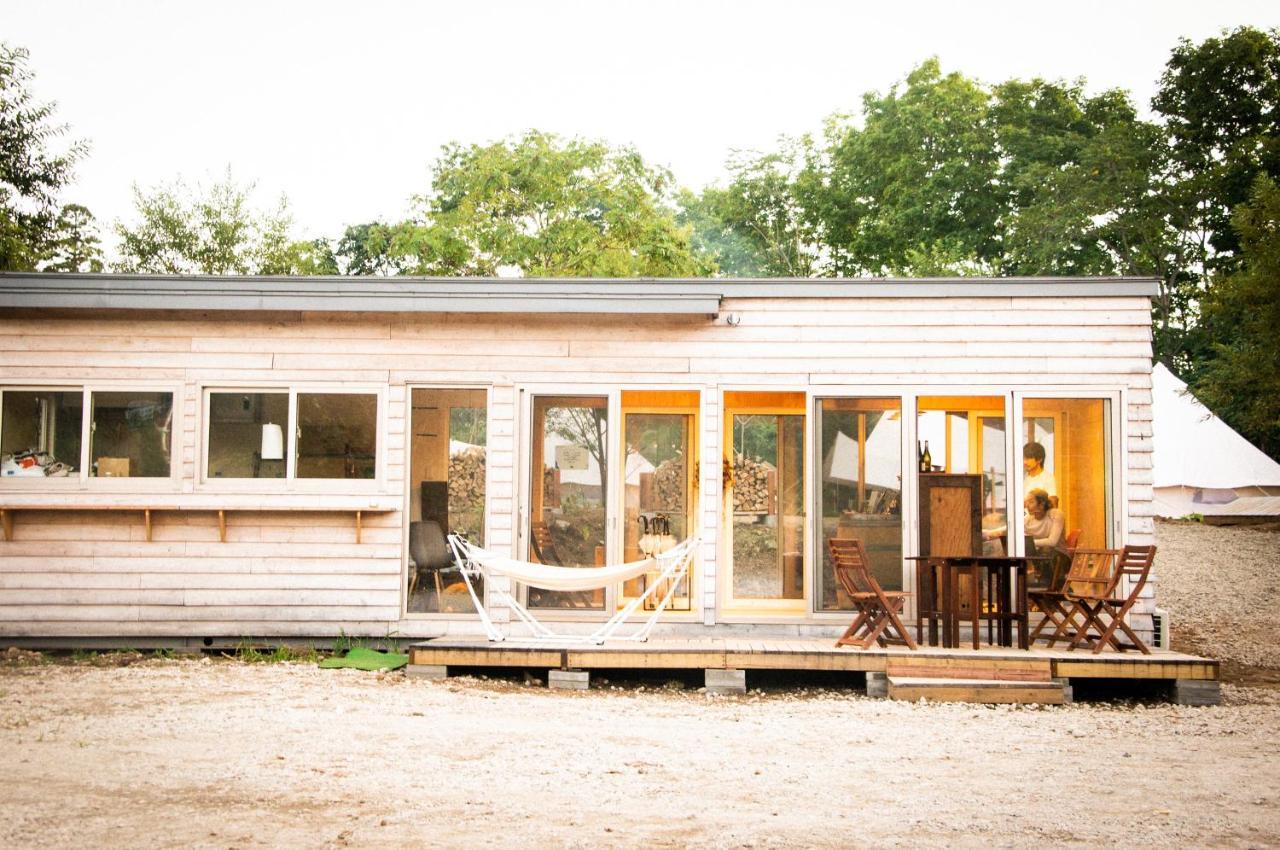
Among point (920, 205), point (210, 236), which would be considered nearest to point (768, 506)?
point (920, 205)

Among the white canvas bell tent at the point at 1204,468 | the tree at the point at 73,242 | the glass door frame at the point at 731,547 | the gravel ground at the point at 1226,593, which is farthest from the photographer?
the tree at the point at 73,242

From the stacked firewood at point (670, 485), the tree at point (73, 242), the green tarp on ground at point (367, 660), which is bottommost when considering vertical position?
the green tarp on ground at point (367, 660)

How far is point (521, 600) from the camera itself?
28.8ft

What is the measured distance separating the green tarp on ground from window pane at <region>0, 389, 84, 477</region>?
254 centimetres

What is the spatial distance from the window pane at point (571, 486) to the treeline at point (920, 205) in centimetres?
1359

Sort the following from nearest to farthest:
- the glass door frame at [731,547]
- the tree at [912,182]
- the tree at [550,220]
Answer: the glass door frame at [731,547] < the tree at [550,220] < the tree at [912,182]

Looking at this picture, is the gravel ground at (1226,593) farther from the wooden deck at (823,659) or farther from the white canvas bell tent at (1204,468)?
the wooden deck at (823,659)

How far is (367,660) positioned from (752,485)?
3.11m

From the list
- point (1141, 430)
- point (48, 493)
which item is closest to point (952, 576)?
point (1141, 430)

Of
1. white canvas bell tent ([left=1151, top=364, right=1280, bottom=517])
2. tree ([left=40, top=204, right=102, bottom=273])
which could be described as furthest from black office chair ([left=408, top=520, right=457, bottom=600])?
tree ([left=40, top=204, right=102, bottom=273])

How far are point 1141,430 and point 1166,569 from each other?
25.1ft

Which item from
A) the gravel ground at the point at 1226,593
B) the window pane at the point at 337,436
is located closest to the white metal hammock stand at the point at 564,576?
the window pane at the point at 337,436

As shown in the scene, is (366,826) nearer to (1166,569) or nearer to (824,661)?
(824,661)

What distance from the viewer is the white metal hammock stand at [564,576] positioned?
311 inches
